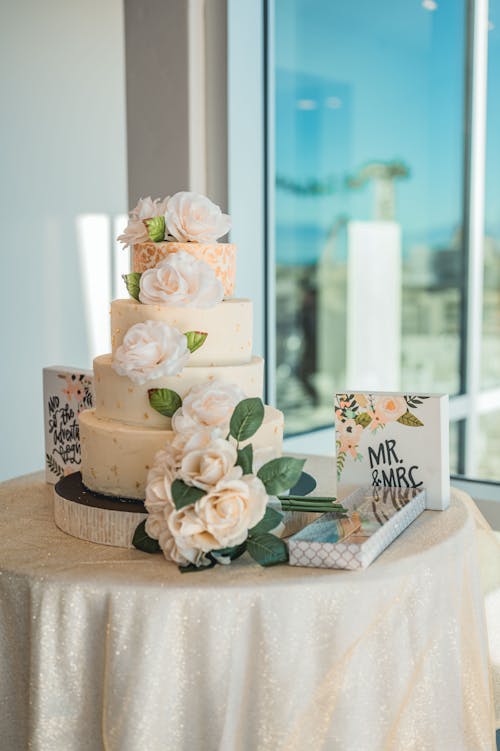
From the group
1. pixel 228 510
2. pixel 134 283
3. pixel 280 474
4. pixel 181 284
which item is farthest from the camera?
pixel 134 283

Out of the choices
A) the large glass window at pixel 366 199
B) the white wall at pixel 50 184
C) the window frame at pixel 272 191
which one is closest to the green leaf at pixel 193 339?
the window frame at pixel 272 191

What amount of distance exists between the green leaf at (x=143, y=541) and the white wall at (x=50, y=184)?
259 centimetres

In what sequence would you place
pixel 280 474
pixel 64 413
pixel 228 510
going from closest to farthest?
1. pixel 228 510
2. pixel 280 474
3. pixel 64 413

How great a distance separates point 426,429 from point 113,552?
2.09 feet

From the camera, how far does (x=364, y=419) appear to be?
1742mm

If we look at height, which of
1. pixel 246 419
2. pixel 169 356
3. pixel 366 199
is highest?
pixel 366 199

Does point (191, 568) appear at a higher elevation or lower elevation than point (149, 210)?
lower

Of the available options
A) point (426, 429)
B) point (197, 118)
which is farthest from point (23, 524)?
point (197, 118)

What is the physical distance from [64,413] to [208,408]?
67cm

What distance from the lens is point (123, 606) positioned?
1.32m

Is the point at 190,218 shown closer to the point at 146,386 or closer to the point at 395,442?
the point at 146,386

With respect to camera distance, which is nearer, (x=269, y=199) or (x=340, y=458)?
(x=340, y=458)

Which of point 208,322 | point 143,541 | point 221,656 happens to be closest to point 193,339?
point 208,322

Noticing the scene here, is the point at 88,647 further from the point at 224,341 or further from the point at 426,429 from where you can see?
the point at 426,429
